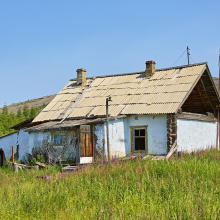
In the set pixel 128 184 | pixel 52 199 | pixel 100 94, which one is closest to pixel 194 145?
pixel 100 94

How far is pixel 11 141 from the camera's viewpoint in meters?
19.7

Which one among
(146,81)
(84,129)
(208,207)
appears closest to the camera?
A: (208,207)

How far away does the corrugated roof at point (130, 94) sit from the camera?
1567cm

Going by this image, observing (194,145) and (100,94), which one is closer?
(194,145)

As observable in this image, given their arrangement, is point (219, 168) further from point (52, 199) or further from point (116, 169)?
point (52, 199)

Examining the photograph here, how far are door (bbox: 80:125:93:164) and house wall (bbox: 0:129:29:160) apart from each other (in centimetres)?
457

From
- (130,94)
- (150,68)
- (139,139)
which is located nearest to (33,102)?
(150,68)

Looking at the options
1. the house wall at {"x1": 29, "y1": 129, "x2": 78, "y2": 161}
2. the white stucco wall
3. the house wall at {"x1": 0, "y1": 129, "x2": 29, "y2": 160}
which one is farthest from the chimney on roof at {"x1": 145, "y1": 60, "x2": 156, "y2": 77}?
the house wall at {"x1": 0, "y1": 129, "x2": 29, "y2": 160}

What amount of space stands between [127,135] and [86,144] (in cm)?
229

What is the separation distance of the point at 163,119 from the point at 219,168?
6751mm

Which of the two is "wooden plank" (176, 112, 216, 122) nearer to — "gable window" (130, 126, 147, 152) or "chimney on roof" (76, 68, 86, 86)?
"gable window" (130, 126, 147, 152)

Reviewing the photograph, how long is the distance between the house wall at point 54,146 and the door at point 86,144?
506 millimetres

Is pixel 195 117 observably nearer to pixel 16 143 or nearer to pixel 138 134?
pixel 138 134

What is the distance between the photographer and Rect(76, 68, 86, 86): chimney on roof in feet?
69.5
